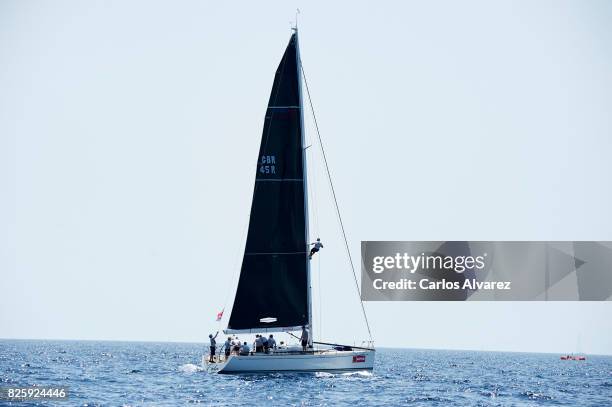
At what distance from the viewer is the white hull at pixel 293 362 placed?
151ft

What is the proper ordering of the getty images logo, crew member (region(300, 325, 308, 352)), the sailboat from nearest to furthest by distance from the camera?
1. crew member (region(300, 325, 308, 352))
2. the sailboat
3. the getty images logo

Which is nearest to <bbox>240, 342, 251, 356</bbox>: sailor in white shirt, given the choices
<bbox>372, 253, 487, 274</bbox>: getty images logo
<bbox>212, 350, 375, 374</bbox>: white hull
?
<bbox>212, 350, 375, 374</bbox>: white hull

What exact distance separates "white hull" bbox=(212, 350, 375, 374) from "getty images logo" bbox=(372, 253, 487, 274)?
27.8 feet

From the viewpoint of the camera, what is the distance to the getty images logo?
5431cm

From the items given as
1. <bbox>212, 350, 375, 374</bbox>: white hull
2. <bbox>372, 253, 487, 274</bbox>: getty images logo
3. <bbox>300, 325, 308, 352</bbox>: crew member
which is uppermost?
<bbox>372, 253, 487, 274</bbox>: getty images logo

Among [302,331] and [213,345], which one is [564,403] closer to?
[302,331]

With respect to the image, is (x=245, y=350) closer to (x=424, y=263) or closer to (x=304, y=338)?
(x=304, y=338)

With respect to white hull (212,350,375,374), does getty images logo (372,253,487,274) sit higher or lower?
higher

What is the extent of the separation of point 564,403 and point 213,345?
58.9 ft

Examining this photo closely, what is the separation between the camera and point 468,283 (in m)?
54.1

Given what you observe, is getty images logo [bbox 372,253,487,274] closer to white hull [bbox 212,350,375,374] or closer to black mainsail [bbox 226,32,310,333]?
black mainsail [bbox 226,32,310,333]

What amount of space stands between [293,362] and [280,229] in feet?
25.1

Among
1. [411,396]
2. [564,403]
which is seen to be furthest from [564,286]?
[411,396]

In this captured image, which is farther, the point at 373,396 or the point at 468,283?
the point at 468,283
